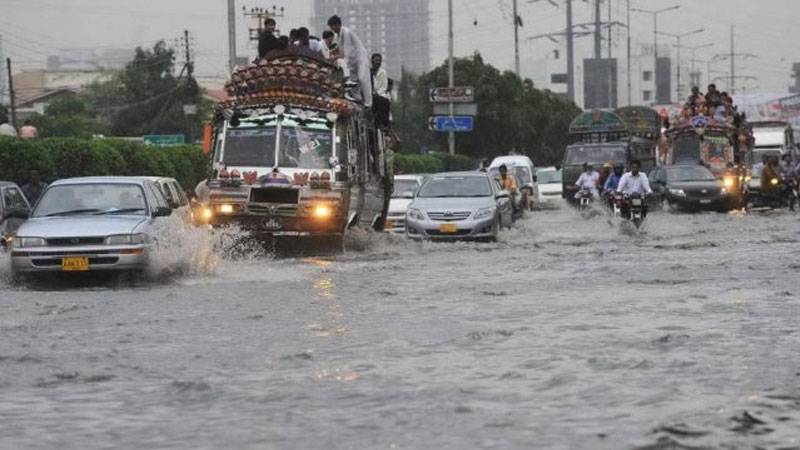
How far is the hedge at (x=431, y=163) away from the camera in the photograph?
57638mm

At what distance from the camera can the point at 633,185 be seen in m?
29.9

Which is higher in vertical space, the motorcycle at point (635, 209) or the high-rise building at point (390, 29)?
the high-rise building at point (390, 29)

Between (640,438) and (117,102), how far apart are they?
342 ft

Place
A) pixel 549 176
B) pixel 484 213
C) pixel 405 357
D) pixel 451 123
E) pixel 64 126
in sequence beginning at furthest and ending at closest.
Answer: pixel 64 126 → pixel 451 123 → pixel 549 176 → pixel 484 213 → pixel 405 357

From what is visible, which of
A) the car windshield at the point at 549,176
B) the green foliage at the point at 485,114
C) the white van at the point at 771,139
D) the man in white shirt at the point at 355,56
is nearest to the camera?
the man in white shirt at the point at 355,56

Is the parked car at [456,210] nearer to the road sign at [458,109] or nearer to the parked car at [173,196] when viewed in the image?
the parked car at [173,196]

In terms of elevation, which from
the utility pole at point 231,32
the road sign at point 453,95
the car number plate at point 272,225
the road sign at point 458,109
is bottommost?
the car number plate at point 272,225

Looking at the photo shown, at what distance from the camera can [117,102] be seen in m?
109

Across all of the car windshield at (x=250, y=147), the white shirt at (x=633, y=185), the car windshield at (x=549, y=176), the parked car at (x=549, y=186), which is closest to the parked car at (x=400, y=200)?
the white shirt at (x=633, y=185)

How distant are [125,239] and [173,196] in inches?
→ 121

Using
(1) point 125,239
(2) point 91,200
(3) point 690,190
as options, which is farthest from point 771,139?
(1) point 125,239

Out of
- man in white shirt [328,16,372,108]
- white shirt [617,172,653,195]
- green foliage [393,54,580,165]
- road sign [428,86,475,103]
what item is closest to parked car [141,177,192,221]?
man in white shirt [328,16,372,108]

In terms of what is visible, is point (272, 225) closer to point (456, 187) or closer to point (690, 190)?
point (456, 187)

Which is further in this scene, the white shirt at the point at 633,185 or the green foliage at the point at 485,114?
the green foliage at the point at 485,114
